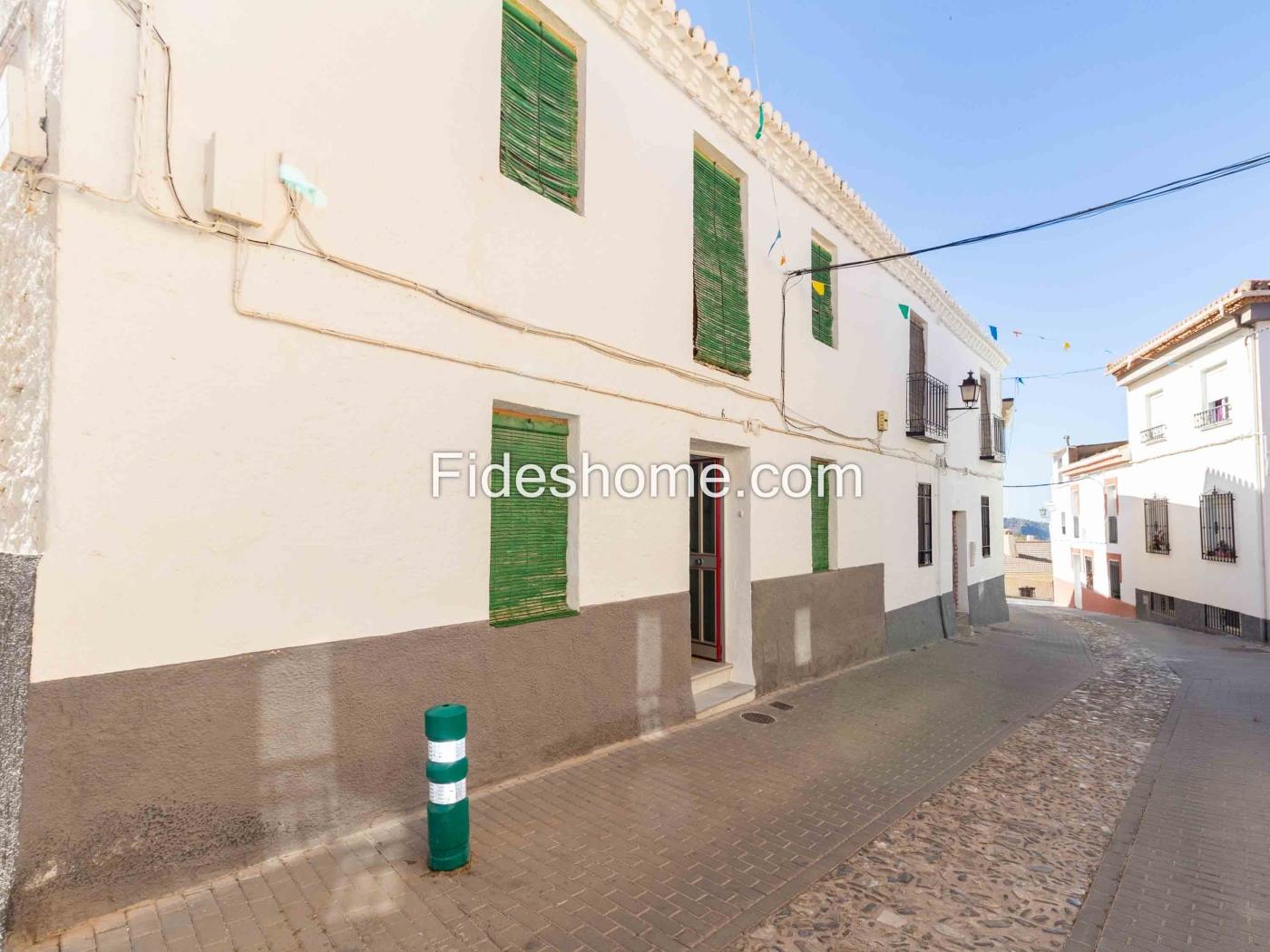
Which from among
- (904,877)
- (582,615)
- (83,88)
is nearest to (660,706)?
(582,615)

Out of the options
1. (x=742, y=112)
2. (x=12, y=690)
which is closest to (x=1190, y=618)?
(x=742, y=112)

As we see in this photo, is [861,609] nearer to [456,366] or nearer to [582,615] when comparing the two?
[582,615]

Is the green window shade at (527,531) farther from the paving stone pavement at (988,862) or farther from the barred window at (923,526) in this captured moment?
the barred window at (923,526)

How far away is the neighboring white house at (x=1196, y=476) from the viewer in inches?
549

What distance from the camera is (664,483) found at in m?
6.29

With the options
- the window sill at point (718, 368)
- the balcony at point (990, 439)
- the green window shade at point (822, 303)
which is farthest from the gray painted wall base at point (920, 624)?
the window sill at point (718, 368)

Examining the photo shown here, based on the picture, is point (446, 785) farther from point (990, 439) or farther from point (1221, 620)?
point (1221, 620)

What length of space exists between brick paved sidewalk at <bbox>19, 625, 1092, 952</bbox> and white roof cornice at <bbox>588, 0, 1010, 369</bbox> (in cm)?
641

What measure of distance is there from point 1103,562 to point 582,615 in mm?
26178

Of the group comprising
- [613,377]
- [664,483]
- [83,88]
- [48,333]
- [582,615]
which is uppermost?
[83,88]

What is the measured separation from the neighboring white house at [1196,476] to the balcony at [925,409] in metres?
7.22

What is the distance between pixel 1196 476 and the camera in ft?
53.6

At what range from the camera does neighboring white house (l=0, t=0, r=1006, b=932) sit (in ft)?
9.93

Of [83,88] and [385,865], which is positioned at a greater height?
[83,88]
